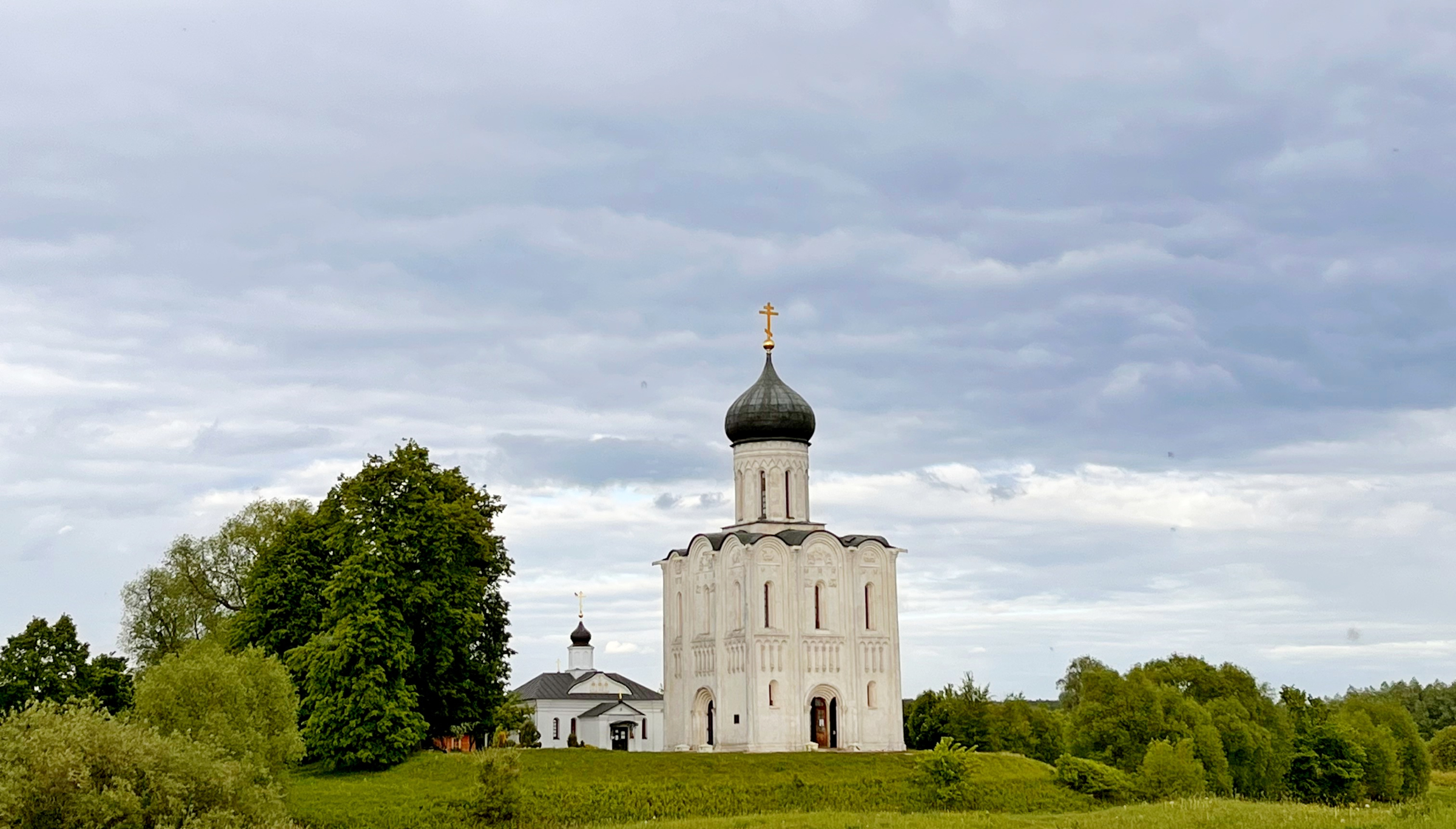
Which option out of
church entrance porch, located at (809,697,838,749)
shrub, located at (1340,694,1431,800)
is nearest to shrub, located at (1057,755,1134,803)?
church entrance porch, located at (809,697,838,749)

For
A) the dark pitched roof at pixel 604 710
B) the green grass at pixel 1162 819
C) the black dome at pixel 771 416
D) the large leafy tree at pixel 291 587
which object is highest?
the black dome at pixel 771 416

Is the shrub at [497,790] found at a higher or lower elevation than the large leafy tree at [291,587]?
lower

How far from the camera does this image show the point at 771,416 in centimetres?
4994

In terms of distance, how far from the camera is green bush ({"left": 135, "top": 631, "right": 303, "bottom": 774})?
31453 mm

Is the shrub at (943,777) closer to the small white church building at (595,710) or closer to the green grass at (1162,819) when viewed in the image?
the green grass at (1162,819)

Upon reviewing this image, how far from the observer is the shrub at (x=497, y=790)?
34406mm

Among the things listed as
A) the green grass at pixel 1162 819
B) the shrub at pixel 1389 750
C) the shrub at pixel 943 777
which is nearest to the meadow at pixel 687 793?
the green grass at pixel 1162 819

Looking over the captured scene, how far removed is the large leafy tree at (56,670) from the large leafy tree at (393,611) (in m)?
4.56

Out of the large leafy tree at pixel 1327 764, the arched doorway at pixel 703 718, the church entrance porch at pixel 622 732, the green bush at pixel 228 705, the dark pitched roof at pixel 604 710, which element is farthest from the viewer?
the dark pitched roof at pixel 604 710

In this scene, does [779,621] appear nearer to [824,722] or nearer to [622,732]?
[824,722]

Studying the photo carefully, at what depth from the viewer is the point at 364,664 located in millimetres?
41062

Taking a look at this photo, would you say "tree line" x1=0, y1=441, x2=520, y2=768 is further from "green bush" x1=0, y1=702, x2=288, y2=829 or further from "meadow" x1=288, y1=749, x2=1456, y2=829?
"green bush" x1=0, y1=702, x2=288, y2=829

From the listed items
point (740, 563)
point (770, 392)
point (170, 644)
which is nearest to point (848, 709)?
point (740, 563)

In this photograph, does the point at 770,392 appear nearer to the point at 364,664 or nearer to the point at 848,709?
the point at 848,709
